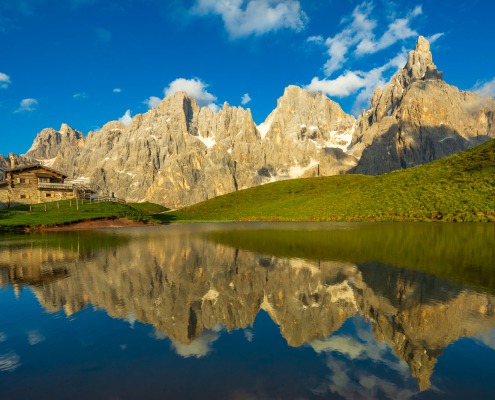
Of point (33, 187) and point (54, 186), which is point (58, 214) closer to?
point (54, 186)

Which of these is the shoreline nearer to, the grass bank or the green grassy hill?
the grass bank

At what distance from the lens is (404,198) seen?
70.9 meters

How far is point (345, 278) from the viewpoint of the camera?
1705 cm

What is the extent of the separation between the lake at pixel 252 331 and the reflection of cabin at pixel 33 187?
250 ft

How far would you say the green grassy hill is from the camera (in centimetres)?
5919

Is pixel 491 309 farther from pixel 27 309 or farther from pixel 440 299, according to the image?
pixel 27 309

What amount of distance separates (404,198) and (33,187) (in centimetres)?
9910

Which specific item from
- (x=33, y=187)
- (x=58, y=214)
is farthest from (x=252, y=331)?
(x=33, y=187)

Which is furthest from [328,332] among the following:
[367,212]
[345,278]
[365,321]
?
[367,212]

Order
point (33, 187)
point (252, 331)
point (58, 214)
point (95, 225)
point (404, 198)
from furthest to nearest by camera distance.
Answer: point (33, 187) < point (404, 198) < point (95, 225) < point (58, 214) < point (252, 331)

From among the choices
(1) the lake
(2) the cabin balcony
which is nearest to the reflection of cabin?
(2) the cabin balcony

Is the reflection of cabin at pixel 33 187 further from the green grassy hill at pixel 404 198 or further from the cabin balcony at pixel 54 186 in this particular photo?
the green grassy hill at pixel 404 198

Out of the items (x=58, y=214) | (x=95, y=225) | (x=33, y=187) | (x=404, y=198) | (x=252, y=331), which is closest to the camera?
(x=252, y=331)

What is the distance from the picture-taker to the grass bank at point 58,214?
174 ft
